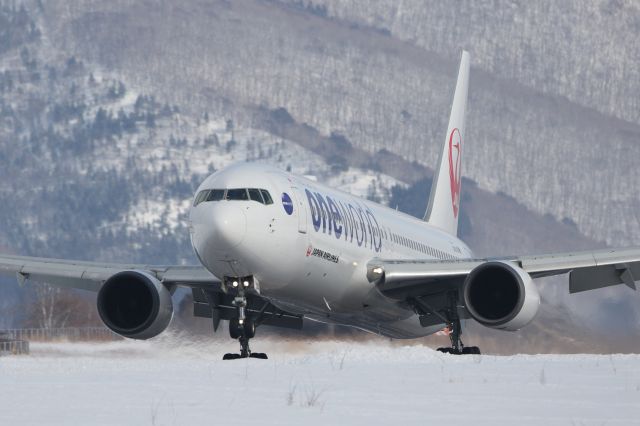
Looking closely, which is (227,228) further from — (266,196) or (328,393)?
(328,393)

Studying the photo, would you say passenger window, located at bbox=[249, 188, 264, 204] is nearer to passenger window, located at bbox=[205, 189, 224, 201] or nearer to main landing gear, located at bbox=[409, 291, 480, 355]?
passenger window, located at bbox=[205, 189, 224, 201]

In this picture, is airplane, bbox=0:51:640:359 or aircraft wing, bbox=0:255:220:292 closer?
airplane, bbox=0:51:640:359

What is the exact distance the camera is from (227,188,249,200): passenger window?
26.3 metres

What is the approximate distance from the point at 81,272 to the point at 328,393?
16.8 meters

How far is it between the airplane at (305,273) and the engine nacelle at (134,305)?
2 cm

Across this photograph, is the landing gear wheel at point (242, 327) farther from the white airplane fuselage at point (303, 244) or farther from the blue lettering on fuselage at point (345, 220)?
the blue lettering on fuselage at point (345, 220)

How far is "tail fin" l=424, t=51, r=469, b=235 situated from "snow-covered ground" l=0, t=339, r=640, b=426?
20.5 m

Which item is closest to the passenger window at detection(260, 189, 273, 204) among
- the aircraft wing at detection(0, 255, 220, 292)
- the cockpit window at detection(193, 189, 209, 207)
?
the cockpit window at detection(193, 189, 209, 207)

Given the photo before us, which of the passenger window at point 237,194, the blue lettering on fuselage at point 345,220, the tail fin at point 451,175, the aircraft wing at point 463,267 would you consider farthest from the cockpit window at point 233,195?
the tail fin at point 451,175

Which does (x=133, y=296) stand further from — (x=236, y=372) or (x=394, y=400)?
(x=394, y=400)

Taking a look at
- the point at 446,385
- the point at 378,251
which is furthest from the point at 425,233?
the point at 446,385

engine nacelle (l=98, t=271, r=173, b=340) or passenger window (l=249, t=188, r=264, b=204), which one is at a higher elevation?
passenger window (l=249, t=188, r=264, b=204)

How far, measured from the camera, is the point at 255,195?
2656 cm

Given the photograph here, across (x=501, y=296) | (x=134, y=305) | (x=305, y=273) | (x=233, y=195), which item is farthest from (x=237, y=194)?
(x=501, y=296)
